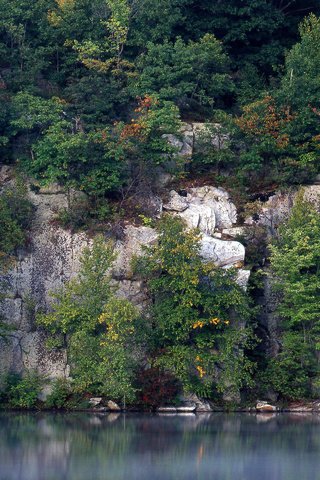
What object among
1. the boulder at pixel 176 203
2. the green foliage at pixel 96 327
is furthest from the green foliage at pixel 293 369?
the boulder at pixel 176 203

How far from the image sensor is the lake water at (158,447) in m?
25.3

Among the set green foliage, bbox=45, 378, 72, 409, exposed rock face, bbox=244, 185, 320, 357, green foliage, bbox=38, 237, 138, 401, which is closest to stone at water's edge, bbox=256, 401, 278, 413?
exposed rock face, bbox=244, 185, 320, 357

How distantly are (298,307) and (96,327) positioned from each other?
705cm

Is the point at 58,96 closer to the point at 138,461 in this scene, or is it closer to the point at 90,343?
the point at 90,343

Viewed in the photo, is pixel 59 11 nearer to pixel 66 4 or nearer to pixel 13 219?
pixel 66 4

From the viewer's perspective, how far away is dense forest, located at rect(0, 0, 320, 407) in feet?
115

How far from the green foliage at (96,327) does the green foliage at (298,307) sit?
5442 millimetres

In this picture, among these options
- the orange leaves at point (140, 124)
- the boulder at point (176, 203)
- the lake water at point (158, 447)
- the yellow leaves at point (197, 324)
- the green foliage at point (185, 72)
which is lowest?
the lake water at point (158, 447)

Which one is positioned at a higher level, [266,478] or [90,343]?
[90,343]

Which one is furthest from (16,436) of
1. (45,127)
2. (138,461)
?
(45,127)

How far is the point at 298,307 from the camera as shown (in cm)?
3600

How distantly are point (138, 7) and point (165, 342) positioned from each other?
15756 millimetres

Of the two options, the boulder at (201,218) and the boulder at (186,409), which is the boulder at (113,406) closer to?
the boulder at (186,409)

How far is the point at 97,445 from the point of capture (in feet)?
93.4
